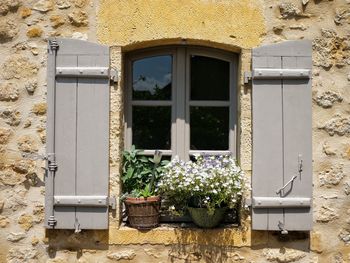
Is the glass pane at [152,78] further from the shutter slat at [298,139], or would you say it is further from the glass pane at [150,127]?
the shutter slat at [298,139]

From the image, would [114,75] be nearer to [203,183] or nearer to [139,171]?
[139,171]

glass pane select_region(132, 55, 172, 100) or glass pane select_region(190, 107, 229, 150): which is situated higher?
glass pane select_region(132, 55, 172, 100)

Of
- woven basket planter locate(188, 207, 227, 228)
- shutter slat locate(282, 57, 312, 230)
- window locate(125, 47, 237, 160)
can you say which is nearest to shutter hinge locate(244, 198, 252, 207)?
woven basket planter locate(188, 207, 227, 228)

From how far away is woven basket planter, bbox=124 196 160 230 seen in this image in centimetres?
334

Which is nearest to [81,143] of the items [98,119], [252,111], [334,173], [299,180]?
[98,119]

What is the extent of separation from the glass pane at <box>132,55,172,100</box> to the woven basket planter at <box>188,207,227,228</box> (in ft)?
3.13

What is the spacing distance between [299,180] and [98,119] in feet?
5.12

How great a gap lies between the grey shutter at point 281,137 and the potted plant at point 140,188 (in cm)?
75

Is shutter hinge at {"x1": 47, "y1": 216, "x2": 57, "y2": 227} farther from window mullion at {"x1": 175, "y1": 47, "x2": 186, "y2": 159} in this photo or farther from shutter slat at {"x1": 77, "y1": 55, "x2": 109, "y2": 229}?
window mullion at {"x1": 175, "y1": 47, "x2": 186, "y2": 159}

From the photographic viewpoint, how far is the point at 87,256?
3373 mm

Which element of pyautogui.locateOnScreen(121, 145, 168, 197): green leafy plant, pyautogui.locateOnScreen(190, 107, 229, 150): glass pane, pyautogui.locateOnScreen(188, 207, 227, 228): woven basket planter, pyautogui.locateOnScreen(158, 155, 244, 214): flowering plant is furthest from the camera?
pyautogui.locateOnScreen(190, 107, 229, 150): glass pane

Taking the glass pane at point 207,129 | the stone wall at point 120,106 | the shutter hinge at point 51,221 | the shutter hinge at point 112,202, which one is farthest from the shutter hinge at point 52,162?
the glass pane at point 207,129

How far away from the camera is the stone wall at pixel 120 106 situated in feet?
11.0

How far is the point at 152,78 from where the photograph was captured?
3.65 metres
